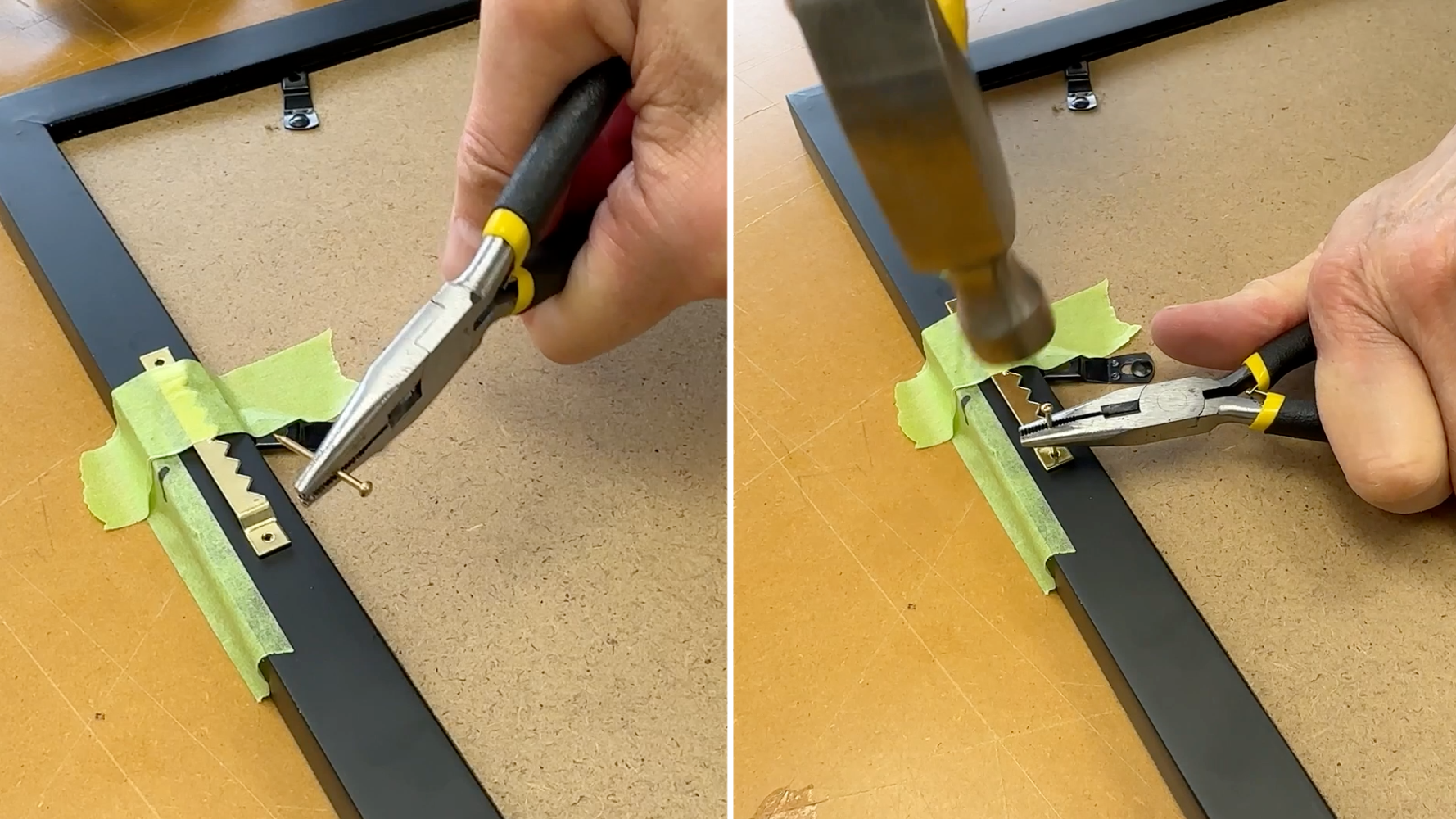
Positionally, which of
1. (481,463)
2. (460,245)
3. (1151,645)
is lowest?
(1151,645)

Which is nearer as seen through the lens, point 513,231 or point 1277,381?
point 513,231

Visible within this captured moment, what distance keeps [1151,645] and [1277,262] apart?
0.29 meters

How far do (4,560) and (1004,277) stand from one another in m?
0.56

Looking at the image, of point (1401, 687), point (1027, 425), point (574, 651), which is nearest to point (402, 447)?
point (574, 651)

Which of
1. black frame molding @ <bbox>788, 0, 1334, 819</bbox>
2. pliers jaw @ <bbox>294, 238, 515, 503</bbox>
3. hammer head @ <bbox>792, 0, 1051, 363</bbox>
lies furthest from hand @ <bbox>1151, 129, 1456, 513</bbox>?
pliers jaw @ <bbox>294, 238, 515, 503</bbox>

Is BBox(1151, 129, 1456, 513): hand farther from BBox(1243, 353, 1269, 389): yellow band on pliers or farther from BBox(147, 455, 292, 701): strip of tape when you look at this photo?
BBox(147, 455, 292, 701): strip of tape

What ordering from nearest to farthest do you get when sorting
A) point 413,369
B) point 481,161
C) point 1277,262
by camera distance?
point 413,369 → point 481,161 → point 1277,262

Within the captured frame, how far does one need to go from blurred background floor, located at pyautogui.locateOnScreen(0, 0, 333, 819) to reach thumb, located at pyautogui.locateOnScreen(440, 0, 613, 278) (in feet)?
0.93

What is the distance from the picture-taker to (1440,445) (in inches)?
23.3

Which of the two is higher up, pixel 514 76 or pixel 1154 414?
pixel 514 76

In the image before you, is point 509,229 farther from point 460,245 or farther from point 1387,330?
point 1387,330

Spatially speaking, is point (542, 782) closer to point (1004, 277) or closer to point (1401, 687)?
point (1004, 277)

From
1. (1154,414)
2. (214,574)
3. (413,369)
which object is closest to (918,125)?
(413,369)

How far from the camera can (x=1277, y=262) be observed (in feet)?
2.38
